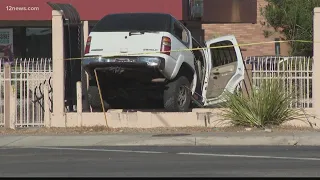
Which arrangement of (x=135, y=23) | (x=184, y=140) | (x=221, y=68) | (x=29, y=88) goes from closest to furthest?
(x=184, y=140), (x=135, y=23), (x=221, y=68), (x=29, y=88)

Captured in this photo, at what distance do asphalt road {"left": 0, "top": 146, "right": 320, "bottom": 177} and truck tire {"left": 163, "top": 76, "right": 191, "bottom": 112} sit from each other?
218 centimetres

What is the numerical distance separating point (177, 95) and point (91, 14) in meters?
7.33

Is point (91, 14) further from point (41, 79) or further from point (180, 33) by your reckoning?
point (180, 33)

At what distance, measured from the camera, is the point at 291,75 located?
620 inches

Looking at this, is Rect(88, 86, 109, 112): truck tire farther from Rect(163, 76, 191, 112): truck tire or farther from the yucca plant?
the yucca plant

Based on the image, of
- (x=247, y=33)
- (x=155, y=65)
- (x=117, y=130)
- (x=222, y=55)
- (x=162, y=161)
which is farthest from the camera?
(x=247, y=33)

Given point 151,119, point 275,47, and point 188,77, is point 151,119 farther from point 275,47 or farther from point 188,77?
point 275,47

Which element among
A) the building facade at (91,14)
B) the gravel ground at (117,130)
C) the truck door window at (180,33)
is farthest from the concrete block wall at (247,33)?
the gravel ground at (117,130)

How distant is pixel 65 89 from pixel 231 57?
421cm

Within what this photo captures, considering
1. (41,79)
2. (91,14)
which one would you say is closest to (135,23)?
(41,79)

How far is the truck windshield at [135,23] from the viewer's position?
14.2 m

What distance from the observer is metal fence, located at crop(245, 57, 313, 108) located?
15.4m

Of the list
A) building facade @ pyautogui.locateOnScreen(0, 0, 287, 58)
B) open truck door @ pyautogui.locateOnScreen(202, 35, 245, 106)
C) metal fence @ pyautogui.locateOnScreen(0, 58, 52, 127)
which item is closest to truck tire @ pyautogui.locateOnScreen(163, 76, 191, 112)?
open truck door @ pyautogui.locateOnScreen(202, 35, 245, 106)

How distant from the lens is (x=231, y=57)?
1565cm
